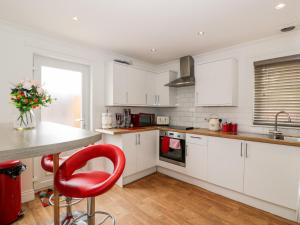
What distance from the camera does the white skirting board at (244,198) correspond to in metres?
1.98

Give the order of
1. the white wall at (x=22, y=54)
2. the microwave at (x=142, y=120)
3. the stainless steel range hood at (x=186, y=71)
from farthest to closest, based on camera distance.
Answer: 1. the microwave at (x=142, y=120)
2. the stainless steel range hood at (x=186, y=71)
3. the white wall at (x=22, y=54)

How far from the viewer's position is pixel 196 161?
2.73 metres

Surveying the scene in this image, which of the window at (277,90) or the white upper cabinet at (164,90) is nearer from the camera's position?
the window at (277,90)

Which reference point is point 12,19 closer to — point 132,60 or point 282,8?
point 132,60

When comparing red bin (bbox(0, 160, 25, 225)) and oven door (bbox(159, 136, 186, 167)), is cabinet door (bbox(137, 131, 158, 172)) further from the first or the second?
red bin (bbox(0, 160, 25, 225))

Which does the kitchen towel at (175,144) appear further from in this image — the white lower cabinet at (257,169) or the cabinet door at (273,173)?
the cabinet door at (273,173)

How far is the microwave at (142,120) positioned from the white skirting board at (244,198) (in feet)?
3.76

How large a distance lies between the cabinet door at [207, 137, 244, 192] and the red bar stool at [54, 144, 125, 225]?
1.84m

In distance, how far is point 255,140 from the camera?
2123 millimetres

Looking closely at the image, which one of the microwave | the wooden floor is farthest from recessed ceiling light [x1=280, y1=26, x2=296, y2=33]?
the microwave

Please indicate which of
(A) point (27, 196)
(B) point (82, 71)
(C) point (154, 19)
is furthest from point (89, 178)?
(B) point (82, 71)

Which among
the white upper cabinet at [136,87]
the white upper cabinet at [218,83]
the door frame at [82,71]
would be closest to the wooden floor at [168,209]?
the door frame at [82,71]

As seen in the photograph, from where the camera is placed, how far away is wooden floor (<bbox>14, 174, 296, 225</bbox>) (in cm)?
190

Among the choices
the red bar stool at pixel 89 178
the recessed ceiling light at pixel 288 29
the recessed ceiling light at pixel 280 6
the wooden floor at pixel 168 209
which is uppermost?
the recessed ceiling light at pixel 288 29
